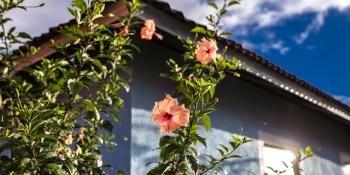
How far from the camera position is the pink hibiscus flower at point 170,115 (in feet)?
6.55

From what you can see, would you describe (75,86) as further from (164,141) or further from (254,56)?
(254,56)

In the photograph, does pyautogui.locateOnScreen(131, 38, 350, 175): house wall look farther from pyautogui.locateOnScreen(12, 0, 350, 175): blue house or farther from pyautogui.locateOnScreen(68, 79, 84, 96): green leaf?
pyautogui.locateOnScreen(68, 79, 84, 96): green leaf

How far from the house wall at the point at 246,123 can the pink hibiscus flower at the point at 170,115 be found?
2.20ft

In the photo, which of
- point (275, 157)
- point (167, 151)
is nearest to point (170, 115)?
point (167, 151)

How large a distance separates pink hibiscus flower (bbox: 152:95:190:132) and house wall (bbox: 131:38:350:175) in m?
0.67

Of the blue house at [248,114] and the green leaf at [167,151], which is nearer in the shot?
the green leaf at [167,151]

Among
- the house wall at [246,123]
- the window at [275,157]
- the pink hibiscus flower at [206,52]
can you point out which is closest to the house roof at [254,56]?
the house wall at [246,123]

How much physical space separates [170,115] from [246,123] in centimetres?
277

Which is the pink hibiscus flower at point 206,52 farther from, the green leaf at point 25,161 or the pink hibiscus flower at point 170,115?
the green leaf at point 25,161

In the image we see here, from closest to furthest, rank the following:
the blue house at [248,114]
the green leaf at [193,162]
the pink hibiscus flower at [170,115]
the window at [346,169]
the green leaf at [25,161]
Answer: the green leaf at [25,161]
the pink hibiscus flower at [170,115]
the green leaf at [193,162]
the blue house at [248,114]
the window at [346,169]

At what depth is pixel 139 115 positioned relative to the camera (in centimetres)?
338

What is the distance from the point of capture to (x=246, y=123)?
4.67 meters

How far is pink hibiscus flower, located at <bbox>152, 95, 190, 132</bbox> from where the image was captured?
1997mm

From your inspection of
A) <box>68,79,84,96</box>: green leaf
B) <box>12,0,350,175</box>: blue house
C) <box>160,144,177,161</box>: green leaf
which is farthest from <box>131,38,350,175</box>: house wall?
<box>68,79,84,96</box>: green leaf
